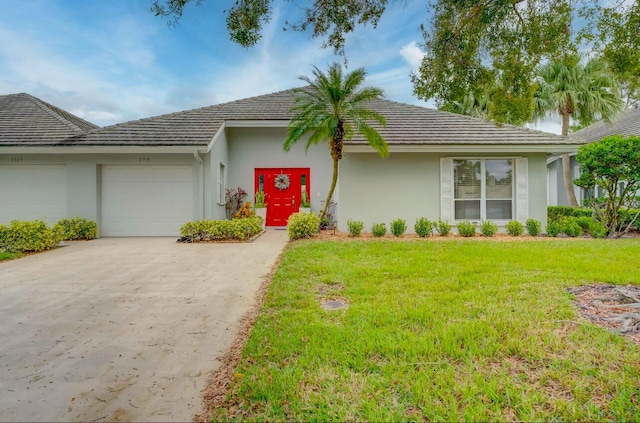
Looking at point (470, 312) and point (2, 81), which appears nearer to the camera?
point (470, 312)

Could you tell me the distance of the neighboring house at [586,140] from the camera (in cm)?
1902

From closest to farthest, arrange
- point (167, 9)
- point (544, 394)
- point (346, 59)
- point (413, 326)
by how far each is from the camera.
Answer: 1. point (544, 394)
2. point (413, 326)
3. point (167, 9)
4. point (346, 59)

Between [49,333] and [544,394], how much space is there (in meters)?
4.91

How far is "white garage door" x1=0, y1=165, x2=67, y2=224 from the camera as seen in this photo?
12.1 metres

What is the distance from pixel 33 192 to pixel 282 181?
8.92 metres

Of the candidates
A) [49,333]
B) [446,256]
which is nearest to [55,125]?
[49,333]

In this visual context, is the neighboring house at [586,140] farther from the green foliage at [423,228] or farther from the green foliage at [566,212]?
the green foliage at [423,228]

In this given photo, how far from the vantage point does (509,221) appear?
39.7 feet

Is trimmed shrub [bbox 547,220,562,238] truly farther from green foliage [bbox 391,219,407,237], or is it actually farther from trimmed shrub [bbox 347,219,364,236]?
trimmed shrub [bbox 347,219,364,236]

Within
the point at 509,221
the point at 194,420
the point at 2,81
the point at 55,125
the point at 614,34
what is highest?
the point at 2,81

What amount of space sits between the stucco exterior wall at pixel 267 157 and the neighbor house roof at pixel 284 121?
0.83m

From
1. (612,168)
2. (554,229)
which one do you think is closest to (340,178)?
(554,229)

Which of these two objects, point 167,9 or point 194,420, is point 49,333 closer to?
point 194,420

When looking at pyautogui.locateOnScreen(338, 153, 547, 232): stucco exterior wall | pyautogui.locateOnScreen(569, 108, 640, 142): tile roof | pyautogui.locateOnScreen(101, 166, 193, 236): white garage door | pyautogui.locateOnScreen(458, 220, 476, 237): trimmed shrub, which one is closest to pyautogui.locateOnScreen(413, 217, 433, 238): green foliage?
pyautogui.locateOnScreen(458, 220, 476, 237): trimmed shrub
